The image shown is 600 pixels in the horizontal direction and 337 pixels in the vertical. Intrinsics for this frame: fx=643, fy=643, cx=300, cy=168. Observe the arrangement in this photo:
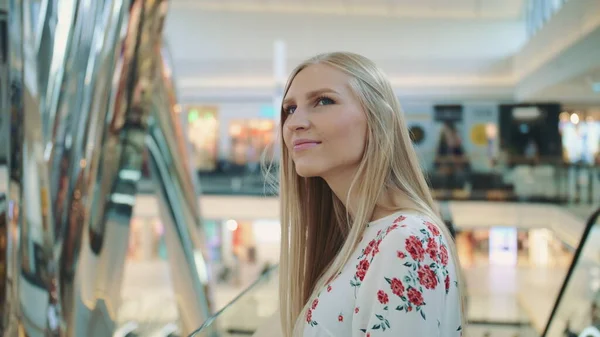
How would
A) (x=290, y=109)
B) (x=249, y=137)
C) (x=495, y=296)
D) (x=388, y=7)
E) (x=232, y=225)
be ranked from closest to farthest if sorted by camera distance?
(x=290, y=109) < (x=495, y=296) < (x=388, y=7) < (x=232, y=225) < (x=249, y=137)

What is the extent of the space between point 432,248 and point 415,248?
0.04 meters

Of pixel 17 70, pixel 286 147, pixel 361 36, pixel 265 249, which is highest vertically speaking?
pixel 361 36

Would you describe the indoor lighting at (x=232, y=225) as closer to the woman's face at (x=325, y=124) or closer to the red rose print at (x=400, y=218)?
the woman's face at (x=325, y=124)

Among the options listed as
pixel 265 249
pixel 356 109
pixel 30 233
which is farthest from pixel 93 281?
pixel 265 249

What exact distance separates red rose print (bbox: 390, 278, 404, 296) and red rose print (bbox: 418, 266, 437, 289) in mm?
36

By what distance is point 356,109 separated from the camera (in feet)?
4.06

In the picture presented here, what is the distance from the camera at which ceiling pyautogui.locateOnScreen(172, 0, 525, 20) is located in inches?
591

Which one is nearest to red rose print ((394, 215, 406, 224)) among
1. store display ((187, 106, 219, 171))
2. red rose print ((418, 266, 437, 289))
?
red rose print ((418, 266, 437, 289))

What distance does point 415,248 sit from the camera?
42.7 inches

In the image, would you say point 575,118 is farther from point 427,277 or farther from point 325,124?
point 427,277

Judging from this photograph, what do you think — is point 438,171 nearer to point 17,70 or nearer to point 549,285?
point 549,285

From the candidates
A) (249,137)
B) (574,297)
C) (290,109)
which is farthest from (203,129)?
(290,109)

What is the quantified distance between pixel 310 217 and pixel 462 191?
1305 centimetres

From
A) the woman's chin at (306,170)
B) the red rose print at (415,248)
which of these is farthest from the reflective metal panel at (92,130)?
the red rose print at (415,248)
